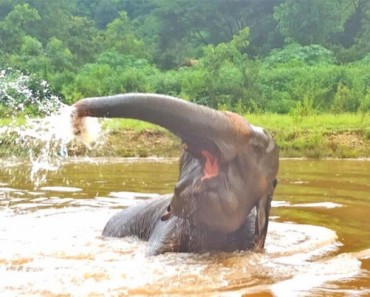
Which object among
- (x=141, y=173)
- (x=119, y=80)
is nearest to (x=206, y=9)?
(x=119, y=80)

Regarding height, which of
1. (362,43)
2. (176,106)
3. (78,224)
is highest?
(362,43)

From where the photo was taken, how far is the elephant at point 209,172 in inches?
133

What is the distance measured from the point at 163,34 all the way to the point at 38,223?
4026cm

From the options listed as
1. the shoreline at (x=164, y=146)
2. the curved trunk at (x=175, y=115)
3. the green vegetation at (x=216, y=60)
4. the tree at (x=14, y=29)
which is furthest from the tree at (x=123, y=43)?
the curved trunk at (x=175, y=115)

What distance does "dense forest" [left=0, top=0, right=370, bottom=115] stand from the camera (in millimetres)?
20969

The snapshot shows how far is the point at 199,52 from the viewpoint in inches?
1687

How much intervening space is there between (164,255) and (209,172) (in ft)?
2.16

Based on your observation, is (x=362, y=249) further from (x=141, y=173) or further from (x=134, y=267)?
(x=141, y=173)

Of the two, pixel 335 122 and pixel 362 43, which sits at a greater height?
pixel 362 43

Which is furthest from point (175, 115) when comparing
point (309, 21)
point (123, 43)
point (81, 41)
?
point (309, 21)

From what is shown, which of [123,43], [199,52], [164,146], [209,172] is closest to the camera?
[209,172]

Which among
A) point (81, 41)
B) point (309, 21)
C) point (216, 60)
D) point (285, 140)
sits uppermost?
point (309, 21)

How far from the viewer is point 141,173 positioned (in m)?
9.76

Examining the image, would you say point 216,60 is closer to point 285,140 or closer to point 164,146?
point 285,140
